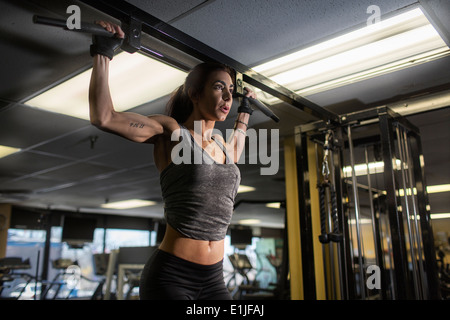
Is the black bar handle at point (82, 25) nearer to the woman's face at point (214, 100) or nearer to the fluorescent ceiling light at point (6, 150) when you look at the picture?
the woman's face at point (214, 100)

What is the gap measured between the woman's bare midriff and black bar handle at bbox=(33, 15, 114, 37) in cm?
70

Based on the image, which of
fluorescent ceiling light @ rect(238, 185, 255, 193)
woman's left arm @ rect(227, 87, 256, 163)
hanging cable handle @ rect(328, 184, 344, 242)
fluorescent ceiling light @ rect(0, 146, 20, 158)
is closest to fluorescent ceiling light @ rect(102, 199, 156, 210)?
fluorescent ceiling light @ rect(238, 185, 255, 193)

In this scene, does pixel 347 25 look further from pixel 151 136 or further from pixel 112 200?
pixel 112 200

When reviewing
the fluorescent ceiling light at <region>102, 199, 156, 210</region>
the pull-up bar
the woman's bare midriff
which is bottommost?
the woman's bare midriff

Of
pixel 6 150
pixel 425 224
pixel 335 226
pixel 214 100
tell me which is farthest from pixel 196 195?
pixel 6 150

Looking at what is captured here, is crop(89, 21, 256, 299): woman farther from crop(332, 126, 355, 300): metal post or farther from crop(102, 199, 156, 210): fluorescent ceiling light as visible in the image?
crop(102, 199, 156, 210): fluorescent ceiling light

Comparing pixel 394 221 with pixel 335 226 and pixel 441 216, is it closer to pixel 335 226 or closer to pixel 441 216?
pixel 335 226

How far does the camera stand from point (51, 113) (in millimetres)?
3410

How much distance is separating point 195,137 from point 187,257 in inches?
16.8

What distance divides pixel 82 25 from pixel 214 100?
1.67ft

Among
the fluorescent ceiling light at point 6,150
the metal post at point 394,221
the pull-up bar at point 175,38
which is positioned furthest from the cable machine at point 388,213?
the fluorescent ceiling light at point 6,150

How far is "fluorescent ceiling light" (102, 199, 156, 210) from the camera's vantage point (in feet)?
29.5

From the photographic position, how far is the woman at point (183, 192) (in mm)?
1169
